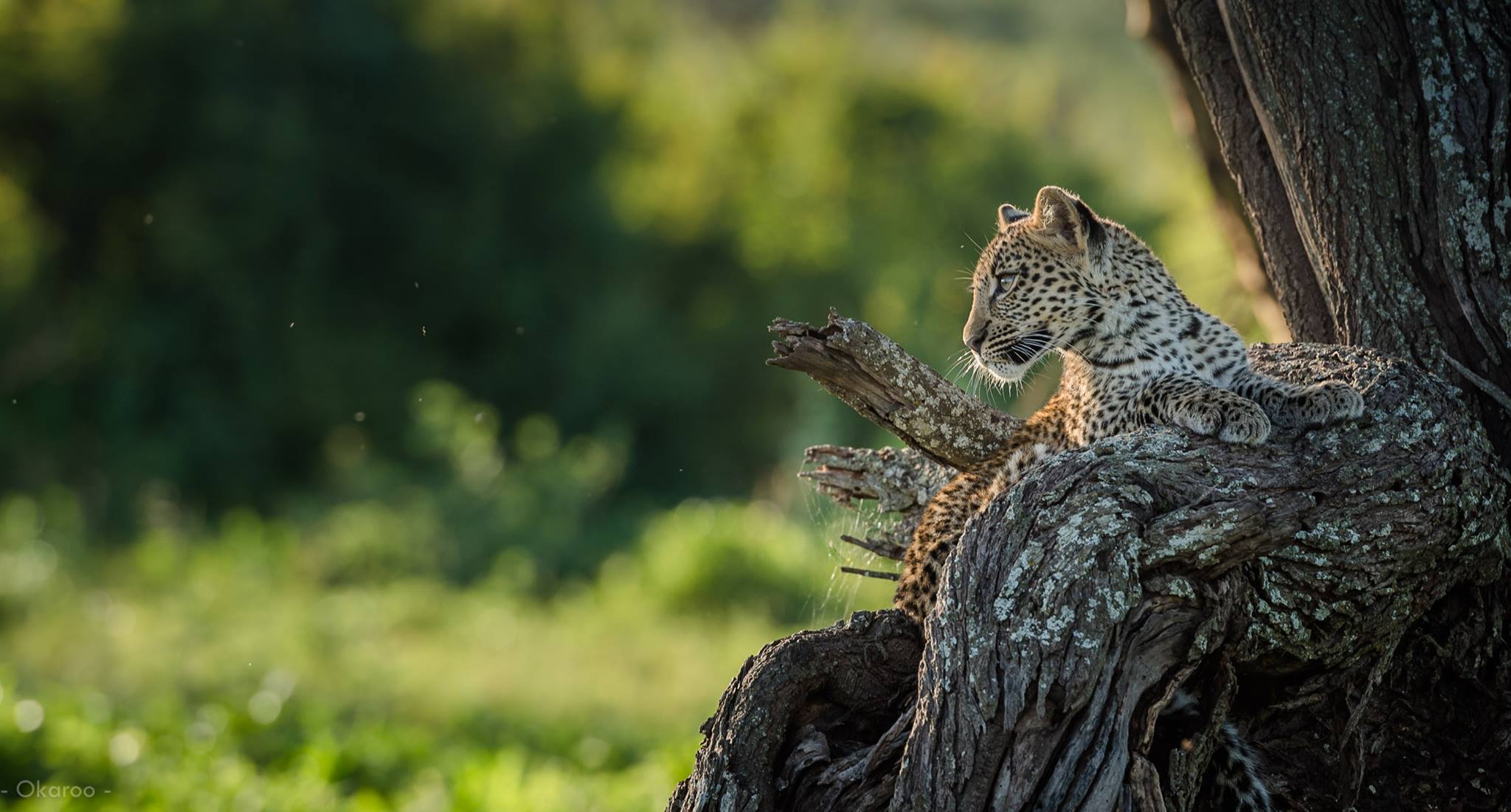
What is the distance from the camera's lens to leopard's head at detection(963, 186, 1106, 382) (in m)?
4.88

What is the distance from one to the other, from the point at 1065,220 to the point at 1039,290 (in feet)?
0.87

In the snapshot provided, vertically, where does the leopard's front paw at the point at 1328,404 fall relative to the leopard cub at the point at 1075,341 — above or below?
below

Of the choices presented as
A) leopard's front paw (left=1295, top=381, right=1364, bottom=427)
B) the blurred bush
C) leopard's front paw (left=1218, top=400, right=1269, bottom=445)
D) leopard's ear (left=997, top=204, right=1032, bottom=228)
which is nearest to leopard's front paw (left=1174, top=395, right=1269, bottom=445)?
leopard's front paw (left=1218, top=400, right=1269, bottom=445)

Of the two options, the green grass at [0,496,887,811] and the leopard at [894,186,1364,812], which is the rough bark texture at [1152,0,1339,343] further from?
the green grass at [0,496,887,811]

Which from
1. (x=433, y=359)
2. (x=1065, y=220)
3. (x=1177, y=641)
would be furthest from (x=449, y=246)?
(x=1177, y=641)

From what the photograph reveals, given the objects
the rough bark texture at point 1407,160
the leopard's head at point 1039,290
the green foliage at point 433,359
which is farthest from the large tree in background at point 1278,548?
the green foliage at point 433,359

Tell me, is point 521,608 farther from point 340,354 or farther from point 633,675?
point 340,354

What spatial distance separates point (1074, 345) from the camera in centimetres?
492

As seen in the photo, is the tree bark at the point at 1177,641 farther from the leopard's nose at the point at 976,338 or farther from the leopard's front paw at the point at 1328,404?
the leopard's nose at the point at 976,338

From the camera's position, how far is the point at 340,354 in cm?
2123

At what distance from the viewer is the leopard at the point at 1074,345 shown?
443 centimetres

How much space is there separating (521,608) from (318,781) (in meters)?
6.41

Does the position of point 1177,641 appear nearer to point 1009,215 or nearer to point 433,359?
point 1009,215

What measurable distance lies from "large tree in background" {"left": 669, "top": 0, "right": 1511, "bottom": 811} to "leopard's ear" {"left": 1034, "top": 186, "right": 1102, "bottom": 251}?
1.99 feet
